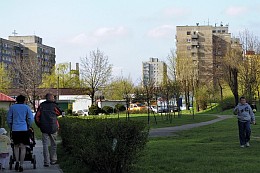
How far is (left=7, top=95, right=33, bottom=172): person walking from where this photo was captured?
10982 mm

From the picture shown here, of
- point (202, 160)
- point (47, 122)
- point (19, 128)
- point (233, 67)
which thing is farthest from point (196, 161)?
point (233, 67)

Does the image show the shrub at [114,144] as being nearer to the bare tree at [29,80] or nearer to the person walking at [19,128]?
the person walking at [19,128]

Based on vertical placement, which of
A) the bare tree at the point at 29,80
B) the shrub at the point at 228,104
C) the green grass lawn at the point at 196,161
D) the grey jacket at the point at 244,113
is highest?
the bare tree at the point at 29,80

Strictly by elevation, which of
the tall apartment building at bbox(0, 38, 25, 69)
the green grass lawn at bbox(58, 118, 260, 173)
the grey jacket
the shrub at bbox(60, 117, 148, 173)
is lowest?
the green grass lawn at bbox(58, 118, 260, 173)

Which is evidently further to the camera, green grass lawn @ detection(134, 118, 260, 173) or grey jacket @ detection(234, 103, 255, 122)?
grey jacket @ detection(234, 103, 255, 122)

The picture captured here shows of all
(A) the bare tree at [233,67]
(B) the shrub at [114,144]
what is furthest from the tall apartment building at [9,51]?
(B) the shrub at [114,144]

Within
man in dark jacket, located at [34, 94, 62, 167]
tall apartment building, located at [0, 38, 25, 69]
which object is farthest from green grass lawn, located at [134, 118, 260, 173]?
tall apartment building, located at [0, 38, 25, 69]

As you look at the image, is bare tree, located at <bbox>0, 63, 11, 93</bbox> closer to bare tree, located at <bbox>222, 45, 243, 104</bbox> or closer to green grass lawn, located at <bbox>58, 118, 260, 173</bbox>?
bare tree, located at <bbox>222, 45, 243, 104</bbox>

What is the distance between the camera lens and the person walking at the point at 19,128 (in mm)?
10982

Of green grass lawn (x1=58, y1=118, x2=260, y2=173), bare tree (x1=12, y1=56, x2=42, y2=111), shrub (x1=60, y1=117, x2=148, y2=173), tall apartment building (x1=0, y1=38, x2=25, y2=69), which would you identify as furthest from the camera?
tall apartment building (x1=0, y1=38, x2=25, y2=69)

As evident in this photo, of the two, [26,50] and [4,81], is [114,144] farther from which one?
[26,50]

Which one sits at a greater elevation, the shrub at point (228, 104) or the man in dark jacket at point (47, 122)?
the shrub at point (228, 104)

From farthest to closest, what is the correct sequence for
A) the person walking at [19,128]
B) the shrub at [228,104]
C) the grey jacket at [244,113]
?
the shrub at [228,104]
the grey jacket at [244,113]
the person walking at [19,128]

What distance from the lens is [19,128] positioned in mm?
11008
